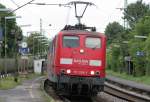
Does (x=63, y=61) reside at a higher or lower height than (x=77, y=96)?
higher

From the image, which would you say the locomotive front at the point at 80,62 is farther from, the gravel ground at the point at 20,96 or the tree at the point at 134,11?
the tree at the point at 134,11

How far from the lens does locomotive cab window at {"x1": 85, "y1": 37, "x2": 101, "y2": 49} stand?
26033 mm

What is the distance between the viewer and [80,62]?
25.5 metres

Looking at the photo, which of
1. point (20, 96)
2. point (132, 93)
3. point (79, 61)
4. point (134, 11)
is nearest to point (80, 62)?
point (79, 61)

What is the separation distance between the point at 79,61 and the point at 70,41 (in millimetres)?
1203

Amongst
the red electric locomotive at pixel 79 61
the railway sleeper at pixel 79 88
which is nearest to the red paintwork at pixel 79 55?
the red electric locomotive at pixel 79 61

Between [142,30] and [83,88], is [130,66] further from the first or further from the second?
[83,88]

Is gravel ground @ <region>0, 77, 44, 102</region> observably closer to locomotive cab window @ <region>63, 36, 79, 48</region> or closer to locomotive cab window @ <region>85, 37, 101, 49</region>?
locomotive cab window @ <region>63, 36, 79, 48</region>

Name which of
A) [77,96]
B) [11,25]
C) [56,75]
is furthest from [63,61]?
[11,25]

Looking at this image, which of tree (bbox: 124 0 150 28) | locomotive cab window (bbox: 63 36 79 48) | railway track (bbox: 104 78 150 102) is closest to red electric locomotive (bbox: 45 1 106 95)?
locomotive cab window (bbox: 63 36 79 48)

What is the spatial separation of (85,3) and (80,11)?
2.71 ft

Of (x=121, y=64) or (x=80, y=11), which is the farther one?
(x=121, y=64)

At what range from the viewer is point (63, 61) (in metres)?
25.6

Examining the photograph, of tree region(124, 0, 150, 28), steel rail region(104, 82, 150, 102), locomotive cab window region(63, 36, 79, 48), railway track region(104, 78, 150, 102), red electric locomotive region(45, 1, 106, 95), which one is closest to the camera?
red electric locomotive region(45, 1, 106, 95)
